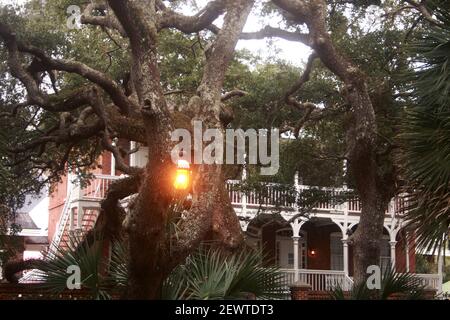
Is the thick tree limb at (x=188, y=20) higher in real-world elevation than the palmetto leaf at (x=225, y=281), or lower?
higher

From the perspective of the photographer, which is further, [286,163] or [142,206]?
[286,163]

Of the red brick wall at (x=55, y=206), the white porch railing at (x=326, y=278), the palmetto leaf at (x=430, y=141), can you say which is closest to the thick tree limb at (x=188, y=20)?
the palmetto leaf at (x=430, y=141)

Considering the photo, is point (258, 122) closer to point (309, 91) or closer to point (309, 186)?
point (309, 91)

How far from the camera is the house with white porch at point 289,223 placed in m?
17.8

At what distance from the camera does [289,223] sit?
1731 centimetres

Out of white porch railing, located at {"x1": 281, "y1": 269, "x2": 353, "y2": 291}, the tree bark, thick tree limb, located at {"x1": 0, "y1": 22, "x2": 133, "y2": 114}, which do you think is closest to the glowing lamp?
thick tree limb, located at {"x1": 0, "y1": 22, "x2": 133, "y2": 114}

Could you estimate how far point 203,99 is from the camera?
9.30 metres

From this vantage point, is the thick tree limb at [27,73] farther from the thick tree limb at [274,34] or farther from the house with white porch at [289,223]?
the house with white porch at [289,223]

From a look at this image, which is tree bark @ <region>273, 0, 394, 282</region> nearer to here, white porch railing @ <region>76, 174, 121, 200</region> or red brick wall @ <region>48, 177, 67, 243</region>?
white porch railing @ <region>76, 174, 121, 200</region>

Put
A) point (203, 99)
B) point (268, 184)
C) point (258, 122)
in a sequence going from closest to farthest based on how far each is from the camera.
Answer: point (203, 99), point (258, 122), point (268, 184)

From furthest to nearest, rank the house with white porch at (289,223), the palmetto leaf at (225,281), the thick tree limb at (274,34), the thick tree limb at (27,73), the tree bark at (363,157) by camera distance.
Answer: the house with white porch at (289,223) < the thick tree limb at (274,34) < the thick tree limb at (27,73) < the tree bark at (363,157) < the palmetto leaf at (225,281)

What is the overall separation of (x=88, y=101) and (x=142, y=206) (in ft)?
16.4
